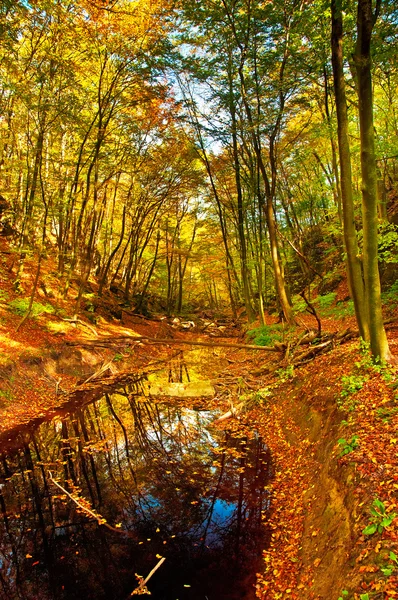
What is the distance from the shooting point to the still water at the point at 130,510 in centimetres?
416

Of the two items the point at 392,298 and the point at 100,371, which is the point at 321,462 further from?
the point at 100,371

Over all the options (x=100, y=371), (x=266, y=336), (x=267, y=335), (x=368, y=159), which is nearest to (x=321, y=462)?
(x=368, y=159)

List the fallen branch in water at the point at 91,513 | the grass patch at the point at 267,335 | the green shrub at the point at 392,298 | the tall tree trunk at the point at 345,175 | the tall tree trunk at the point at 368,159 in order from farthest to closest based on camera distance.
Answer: the grass patch at the point at 267,335 < the green shrub at the point at 392,298 < the tall tree trunk at the point at 345,175 < the tall tree trunk at the point at 368,159 < the fallen branch in water at the point at 91,513

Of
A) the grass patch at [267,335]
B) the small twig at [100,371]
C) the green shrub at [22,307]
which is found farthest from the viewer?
the green shrub at [22,307]

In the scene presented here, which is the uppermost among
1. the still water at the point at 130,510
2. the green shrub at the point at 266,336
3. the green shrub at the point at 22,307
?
the green shrub at the point at 22,307

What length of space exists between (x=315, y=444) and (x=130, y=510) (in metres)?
3.31

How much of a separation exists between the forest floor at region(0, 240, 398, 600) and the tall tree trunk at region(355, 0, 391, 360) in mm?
1311

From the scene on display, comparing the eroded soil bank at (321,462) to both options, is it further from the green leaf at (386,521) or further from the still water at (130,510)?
the still water at (130,510)

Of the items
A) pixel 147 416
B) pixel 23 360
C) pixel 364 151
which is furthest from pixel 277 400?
pixel 23 360

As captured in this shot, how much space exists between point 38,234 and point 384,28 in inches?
880

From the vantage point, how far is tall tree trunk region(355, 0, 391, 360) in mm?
5551

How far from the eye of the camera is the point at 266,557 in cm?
441

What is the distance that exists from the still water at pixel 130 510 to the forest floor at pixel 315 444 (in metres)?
0.47

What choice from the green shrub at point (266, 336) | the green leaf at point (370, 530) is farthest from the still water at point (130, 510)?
the green shrub at point (266, 336)
